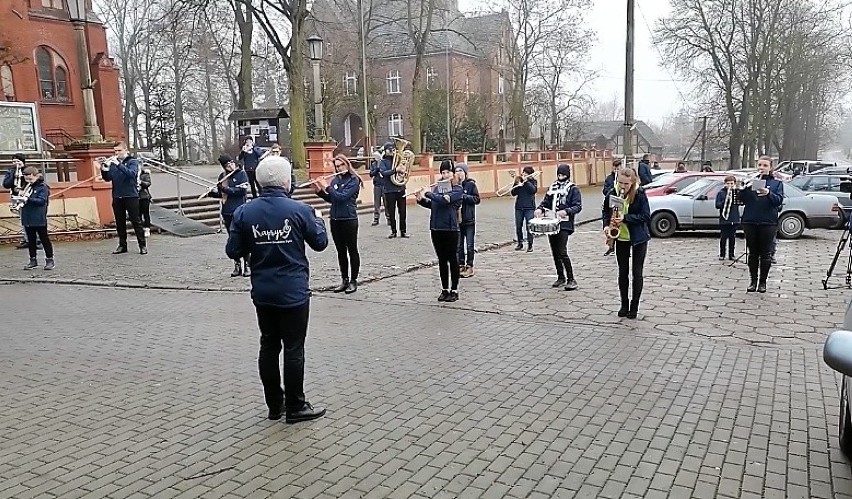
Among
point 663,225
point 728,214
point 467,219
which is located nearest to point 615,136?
point 663,225

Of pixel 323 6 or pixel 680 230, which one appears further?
pixel 323 6

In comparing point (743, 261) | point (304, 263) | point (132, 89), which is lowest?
point (743, 261)

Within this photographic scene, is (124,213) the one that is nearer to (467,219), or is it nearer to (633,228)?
(467,219)

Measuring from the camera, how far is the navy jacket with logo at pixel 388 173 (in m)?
16.1

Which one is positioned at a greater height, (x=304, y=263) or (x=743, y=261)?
(x=304, y=263)

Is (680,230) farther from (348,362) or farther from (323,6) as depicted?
(323,6)

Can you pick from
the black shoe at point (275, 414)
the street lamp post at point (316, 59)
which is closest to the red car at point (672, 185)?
the street lamp post at point (316, 59)

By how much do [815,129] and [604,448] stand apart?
66.7 metres

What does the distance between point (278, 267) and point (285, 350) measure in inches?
23.1

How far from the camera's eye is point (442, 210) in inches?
353

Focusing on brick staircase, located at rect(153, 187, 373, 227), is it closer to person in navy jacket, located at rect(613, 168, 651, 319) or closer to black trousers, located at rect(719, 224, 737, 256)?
black trousers, located at rect(719, 224, 737, 256)

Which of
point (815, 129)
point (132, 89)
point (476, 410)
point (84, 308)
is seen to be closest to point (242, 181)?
point (84, 308)

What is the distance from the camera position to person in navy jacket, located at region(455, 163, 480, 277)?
33.9ft

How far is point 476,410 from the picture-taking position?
5.25 metres
